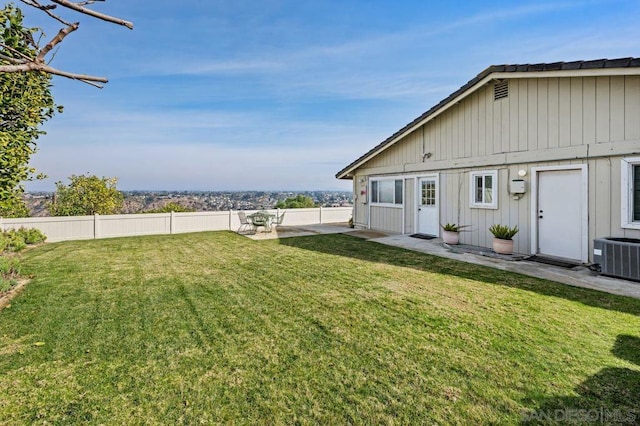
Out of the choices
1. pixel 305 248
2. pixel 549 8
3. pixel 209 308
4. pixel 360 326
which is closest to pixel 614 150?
pixel 549 8

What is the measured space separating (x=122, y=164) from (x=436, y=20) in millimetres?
16992

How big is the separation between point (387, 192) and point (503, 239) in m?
5.41

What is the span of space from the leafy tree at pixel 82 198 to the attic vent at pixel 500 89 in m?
15.3

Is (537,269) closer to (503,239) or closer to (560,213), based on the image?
(503,239)

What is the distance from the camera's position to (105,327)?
3879 millimetres

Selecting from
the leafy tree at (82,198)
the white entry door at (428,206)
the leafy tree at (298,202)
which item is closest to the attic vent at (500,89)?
the white entry door at (428,206)

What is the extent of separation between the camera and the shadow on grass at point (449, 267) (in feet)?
15.6

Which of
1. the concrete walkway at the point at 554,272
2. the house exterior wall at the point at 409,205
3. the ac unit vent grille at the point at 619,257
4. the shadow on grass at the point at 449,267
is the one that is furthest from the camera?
the house exterior wall at the point at 409,205

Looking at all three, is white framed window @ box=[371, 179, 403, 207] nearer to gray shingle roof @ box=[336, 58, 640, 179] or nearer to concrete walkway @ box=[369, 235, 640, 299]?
gray shingle roof @ box=[336, 58, 640, 179]

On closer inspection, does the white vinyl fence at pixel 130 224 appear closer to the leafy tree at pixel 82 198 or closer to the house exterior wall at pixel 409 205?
the leafy tree at pixel 82 198

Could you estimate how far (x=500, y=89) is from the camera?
8.48 metres

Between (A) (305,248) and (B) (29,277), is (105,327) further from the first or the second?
(A) (305,248)

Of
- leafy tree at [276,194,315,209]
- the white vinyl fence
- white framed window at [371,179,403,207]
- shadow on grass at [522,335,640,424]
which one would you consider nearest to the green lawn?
shadow on grass at [522,335,640,424]

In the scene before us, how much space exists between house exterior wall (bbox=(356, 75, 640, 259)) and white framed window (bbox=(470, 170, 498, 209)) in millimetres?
143
